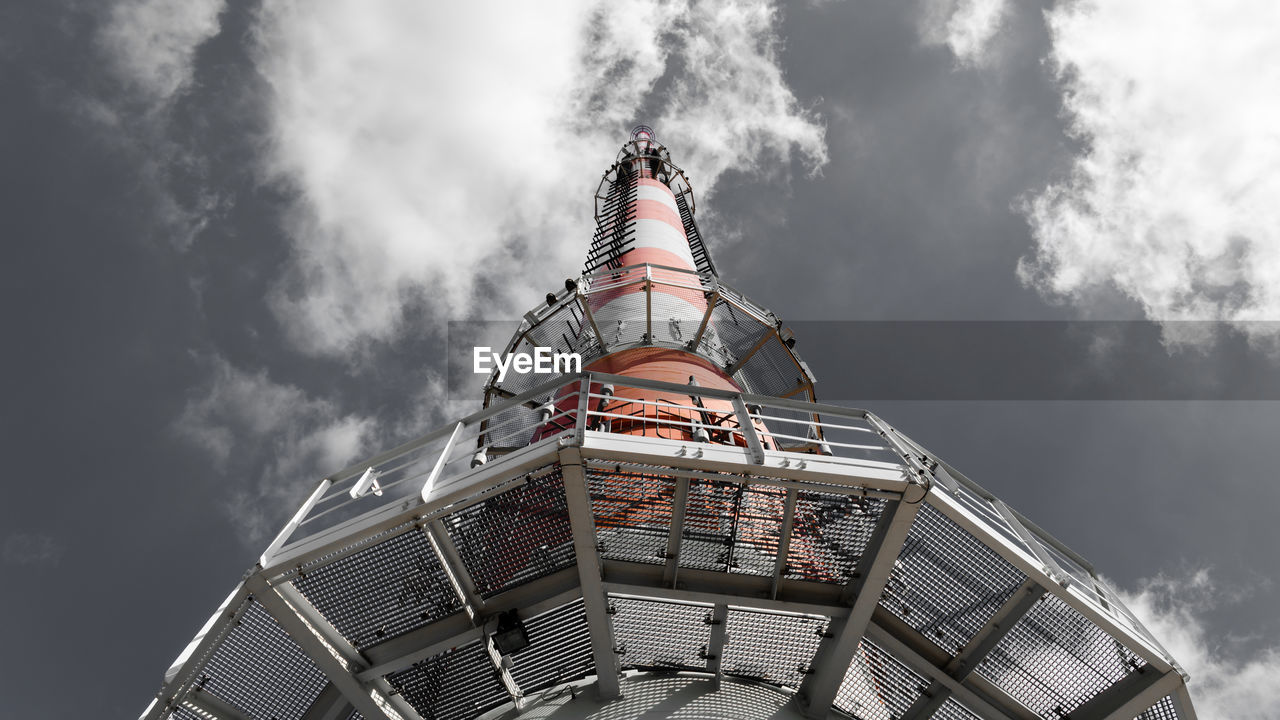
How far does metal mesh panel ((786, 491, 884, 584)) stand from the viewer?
7.33m

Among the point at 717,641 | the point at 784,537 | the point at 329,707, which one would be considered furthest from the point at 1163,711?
the point at 329,707

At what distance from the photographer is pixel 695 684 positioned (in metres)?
8.29

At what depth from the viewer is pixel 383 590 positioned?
24.5 ft

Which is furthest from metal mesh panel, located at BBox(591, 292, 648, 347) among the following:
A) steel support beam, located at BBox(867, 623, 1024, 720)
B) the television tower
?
steel support beam, located at BBox(867, 623, 1024, 720)

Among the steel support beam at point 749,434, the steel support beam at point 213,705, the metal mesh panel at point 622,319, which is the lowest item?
the steel support beam at point 213,705

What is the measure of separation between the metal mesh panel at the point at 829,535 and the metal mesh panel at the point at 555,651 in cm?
222

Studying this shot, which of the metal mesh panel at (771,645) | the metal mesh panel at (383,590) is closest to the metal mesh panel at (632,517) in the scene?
the metal mesh panel at (771,645)

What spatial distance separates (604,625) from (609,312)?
25.3 feet

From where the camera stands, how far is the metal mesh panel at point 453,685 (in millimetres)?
7965

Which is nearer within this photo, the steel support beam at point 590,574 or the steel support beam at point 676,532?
the steel support beam at point 590,574

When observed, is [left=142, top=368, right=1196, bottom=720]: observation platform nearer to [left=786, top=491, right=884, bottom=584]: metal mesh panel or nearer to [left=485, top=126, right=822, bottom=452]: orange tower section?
[left=786, top=491, right=884, bottom=584]: metal mesh panel

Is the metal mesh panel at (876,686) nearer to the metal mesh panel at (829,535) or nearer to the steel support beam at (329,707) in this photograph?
the metal mesh panel at (829,535)

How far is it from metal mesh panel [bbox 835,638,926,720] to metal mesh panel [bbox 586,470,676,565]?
2.46 m

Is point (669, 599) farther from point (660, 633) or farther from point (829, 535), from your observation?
point (829, 535)
